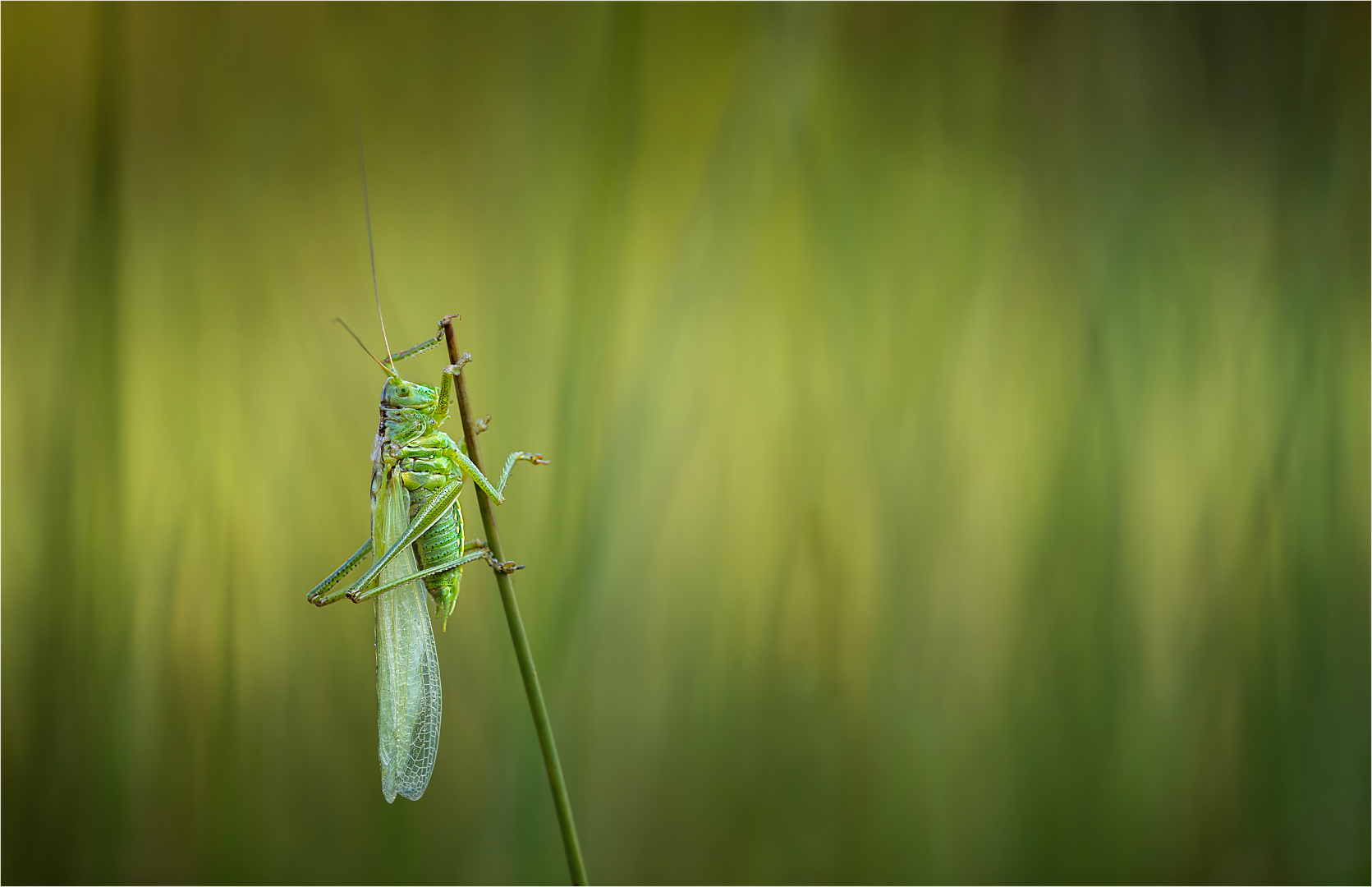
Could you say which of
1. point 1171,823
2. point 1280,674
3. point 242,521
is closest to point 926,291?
point 1280,674

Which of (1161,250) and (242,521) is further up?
(1161,250)

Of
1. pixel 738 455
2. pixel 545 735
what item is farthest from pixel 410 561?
pixel 738 455

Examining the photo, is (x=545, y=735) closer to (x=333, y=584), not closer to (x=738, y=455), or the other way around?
(x=333, y=584)

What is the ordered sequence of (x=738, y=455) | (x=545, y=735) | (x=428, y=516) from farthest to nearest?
(x=738, y=455), (x=428, y=516), (x=545, y=735)

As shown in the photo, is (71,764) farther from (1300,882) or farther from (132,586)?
(1300,882)

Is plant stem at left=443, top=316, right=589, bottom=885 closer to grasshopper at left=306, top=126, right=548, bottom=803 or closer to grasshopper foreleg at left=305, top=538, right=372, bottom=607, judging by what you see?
grasshopper at left=306, top=126, right=548, bottom=803

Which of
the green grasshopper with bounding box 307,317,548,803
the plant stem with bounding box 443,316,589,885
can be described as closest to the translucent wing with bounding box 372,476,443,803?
the green grasshopper with bounding box 307,317,548,803
